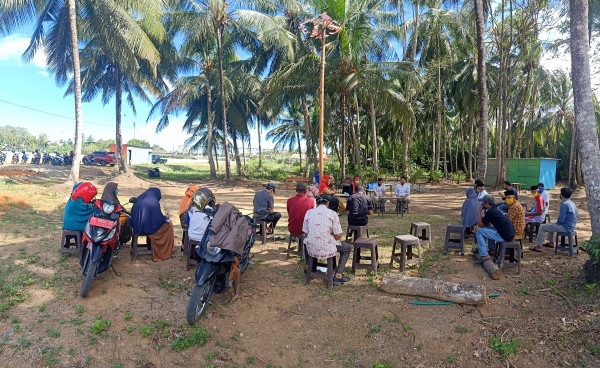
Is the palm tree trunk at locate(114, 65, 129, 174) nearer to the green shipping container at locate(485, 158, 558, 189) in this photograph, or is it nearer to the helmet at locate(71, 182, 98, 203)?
the helmet at locate(71, 182, 98, 203)

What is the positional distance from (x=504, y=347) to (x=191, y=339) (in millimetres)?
3135

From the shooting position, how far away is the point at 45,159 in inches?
1300

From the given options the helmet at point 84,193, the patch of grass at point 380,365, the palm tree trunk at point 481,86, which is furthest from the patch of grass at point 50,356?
the palm tree trunk at point 481,86

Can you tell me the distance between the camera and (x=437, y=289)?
4.55 meters

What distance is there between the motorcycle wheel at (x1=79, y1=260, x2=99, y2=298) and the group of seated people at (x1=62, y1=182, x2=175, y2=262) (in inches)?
44.0

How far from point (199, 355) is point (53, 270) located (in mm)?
2935

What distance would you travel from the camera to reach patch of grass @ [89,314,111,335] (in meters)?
3.76

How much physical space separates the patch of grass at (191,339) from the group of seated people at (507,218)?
428 centimetres

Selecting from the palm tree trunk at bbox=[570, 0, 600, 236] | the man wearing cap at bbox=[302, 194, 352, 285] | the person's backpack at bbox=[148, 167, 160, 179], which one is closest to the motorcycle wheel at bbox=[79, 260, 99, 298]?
the man wearing cap at bbox=[302, 194, 352, 285]

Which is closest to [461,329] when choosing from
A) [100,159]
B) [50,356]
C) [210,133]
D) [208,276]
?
[208,276]

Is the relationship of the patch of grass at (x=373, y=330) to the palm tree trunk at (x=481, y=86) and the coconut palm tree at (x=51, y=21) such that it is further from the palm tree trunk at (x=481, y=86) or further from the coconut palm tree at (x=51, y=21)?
the coconut palm tree at (x=51, y=21)

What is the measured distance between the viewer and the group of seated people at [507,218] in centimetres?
556

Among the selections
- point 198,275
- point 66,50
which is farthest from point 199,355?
point 66,50

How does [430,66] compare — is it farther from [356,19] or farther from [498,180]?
[356,19]
